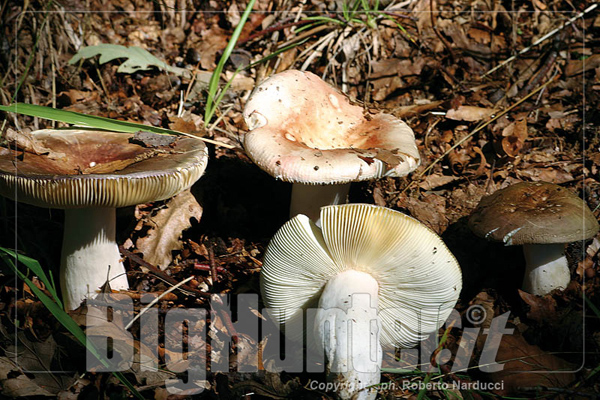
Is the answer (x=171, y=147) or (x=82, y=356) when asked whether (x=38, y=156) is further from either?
(x=82, y=356)

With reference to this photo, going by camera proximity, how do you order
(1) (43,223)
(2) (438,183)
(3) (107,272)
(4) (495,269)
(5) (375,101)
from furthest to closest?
(5) (375,101), (2) (438,183), (1) (43,223), (4) (495,269), (3) (107,272)

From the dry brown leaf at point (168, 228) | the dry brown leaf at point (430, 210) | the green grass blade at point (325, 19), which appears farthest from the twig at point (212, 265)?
the green grass blade at point (325, 19)

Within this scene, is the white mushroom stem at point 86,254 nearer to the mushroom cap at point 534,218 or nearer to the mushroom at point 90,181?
the mushroom at point 90,181

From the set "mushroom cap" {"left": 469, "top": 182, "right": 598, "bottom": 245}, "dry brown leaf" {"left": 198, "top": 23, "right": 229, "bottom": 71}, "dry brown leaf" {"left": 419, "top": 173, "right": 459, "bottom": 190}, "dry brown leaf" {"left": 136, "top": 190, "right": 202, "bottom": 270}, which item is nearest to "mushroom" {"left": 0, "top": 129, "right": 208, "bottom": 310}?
"dry brown leaf" {"left": 136, "top": 190, "right": 202, "bottom": 270}

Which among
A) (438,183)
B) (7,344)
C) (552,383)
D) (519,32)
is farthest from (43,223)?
(519,32)

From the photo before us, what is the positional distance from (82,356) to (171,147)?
123 centimetres

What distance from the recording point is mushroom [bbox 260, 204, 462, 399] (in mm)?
2287

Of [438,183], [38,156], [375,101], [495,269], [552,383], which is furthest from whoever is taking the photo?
[375,101]

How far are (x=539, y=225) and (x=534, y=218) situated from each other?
0.05m

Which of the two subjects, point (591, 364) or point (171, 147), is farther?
point (171, 147)

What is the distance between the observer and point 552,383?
92.7 inches

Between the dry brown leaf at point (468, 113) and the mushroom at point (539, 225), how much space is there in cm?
127

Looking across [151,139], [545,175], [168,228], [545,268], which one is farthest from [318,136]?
[545,175]

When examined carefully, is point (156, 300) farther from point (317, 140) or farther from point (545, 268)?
point (545, 268)
